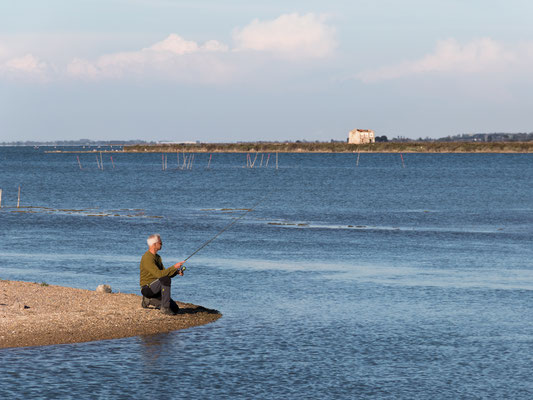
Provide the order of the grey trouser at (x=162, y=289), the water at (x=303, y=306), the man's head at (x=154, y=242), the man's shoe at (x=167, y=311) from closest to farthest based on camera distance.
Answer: the water at (x=303, y=306)
the man's head at (x=154, y=242)
the grey trouser at (x=162, y=289)
the man's shoe at (x=167, y=311)

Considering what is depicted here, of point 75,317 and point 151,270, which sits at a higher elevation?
point 151,270

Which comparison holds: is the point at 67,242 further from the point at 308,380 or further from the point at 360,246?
the point at 308,380

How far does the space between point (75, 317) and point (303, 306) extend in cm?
568

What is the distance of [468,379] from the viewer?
14.2 metres

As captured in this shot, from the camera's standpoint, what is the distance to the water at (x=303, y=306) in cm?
1400

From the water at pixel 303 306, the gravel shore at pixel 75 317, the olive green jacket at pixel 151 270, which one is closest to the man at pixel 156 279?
the olive green jacket at pixel 151 270

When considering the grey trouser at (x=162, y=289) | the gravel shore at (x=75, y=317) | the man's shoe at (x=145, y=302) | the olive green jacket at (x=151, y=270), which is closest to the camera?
the gravel shore at (x=75, y=317)

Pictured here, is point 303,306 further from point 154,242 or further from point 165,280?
point 154,242

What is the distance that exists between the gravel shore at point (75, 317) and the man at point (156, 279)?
244mm

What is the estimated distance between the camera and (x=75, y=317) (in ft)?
59.9

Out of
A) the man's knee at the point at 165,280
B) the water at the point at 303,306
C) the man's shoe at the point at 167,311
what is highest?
the man's knee at the point at 165,280

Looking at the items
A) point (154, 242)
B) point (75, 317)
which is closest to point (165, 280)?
point (154, 242)

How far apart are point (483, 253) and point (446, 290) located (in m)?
10.2

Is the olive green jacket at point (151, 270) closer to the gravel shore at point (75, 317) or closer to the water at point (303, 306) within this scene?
the gravel shore at point (75, 317)
